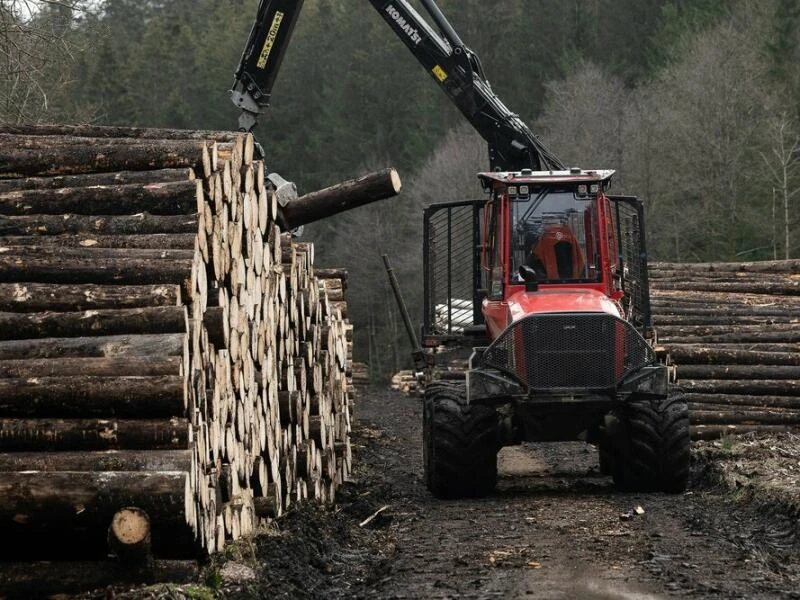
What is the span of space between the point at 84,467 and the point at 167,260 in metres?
1.61

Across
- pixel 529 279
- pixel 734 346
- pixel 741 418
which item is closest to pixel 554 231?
pixel 529 279

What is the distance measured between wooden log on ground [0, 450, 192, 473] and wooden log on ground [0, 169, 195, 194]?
2.36 m

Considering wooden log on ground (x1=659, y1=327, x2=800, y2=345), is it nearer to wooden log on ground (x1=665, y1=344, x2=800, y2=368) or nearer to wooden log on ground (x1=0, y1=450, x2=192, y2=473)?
wooden log on ground (x1=665, y1=344, x2=800, y2=368)

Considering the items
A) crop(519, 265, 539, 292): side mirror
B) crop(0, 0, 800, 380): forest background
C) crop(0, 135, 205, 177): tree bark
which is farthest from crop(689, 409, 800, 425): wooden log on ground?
crop(0, 0, 800, 380): forest background

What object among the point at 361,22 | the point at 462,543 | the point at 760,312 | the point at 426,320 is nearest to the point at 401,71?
the point at 361,22

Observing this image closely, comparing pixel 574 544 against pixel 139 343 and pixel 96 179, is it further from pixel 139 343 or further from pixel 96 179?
pixel 96 179

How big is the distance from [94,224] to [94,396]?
6.11 feet

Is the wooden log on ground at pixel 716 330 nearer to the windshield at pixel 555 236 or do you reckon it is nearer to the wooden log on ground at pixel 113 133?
the windshield at pixel 555 236

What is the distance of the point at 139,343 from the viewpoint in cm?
842

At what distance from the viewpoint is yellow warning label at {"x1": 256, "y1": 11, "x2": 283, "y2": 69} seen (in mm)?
18795

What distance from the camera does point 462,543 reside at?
10680mm

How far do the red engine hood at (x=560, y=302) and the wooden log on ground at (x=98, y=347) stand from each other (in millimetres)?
5542

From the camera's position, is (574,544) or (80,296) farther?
(574,544)

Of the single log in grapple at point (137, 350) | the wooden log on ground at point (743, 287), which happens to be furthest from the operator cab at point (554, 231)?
the wooden log on ground at point (743, 287)
